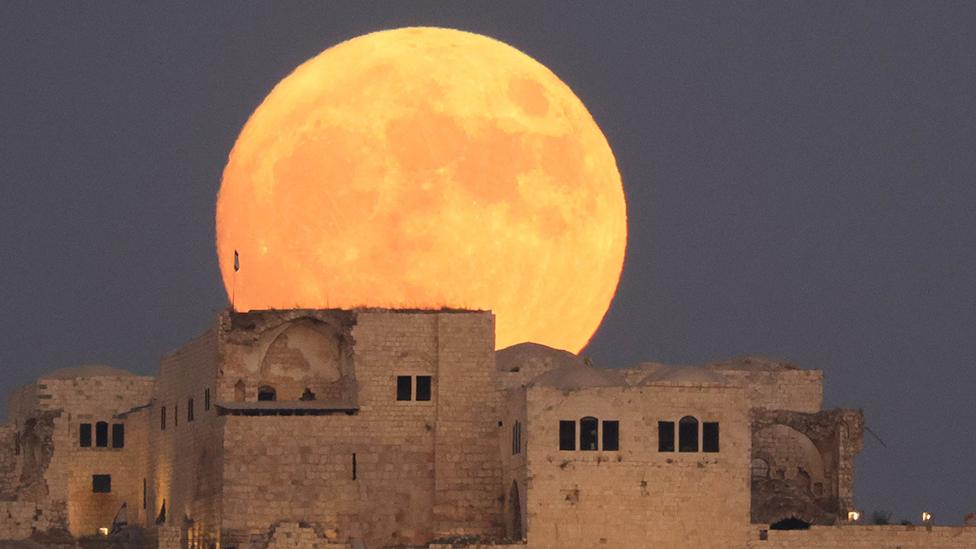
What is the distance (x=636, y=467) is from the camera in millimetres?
89750

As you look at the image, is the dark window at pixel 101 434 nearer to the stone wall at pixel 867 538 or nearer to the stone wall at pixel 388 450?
the stone wall at pixel 388 450

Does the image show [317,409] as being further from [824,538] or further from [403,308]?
[824,538]

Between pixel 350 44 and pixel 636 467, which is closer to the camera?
pixel 636 467

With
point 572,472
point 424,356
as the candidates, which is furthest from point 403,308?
point 572,472

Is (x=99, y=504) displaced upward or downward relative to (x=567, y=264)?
downward

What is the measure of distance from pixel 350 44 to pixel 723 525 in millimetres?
17751

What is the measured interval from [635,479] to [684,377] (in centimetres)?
296

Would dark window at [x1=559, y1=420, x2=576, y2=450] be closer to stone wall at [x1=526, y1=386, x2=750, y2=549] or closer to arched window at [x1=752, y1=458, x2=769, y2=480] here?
stone wall at [x1=526, y1=386, x2=750, y2=549]

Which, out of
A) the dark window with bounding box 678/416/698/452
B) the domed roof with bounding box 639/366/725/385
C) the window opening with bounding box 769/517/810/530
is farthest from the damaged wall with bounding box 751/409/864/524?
the domed roof with bounding box 639/366/725/385

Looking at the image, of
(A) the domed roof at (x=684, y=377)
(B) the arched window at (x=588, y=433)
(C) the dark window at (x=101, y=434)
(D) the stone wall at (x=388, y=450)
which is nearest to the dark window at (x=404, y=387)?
(D) the stone wall at (x=388, y=450)

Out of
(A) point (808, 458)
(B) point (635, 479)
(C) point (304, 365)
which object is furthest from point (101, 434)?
(A) point (808, 458)

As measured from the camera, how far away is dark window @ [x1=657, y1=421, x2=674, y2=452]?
89938 mm

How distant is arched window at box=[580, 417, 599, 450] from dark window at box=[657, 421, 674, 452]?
60.5 inches

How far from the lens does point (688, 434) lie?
9031 centimetres
